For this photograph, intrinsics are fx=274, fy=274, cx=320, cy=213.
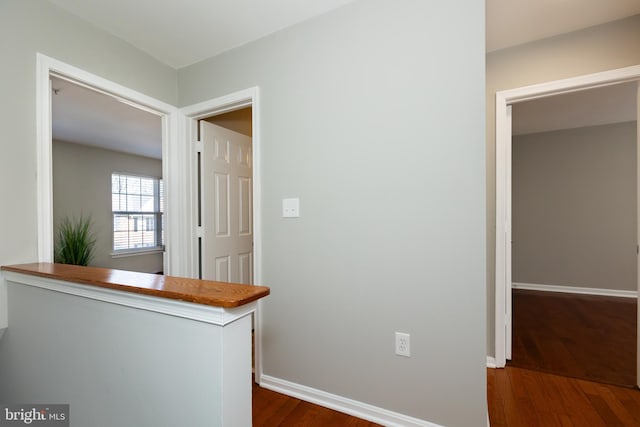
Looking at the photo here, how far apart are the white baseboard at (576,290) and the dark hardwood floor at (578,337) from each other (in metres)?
0.17

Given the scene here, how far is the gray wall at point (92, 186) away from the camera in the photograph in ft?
14.3

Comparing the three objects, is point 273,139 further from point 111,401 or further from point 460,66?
point 111,401

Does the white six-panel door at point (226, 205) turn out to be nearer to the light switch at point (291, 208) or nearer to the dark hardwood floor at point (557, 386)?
the light switch at point (291, 208)

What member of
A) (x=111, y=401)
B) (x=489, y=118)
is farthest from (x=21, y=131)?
(x=489, y=118)

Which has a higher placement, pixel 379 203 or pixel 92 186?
pixel 92 186

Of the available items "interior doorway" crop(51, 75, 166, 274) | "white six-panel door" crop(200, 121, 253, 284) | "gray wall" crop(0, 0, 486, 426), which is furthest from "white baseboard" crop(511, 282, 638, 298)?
"interior doorway" crop(51, 75, 166, 274)

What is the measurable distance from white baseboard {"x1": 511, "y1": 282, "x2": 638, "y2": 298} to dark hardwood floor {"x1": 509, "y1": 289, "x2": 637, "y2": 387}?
172mm

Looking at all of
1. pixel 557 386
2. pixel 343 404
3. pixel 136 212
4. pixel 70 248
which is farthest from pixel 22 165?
pixel 136 212

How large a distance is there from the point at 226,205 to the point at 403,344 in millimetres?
1881

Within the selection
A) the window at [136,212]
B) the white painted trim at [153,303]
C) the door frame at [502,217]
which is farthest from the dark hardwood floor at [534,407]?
the window at [136,212]

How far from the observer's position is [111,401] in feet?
3.66

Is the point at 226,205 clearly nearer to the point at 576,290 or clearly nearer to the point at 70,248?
the point at 70,248

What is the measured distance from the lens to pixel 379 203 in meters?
1.54

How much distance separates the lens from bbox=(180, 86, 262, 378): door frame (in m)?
1.91
